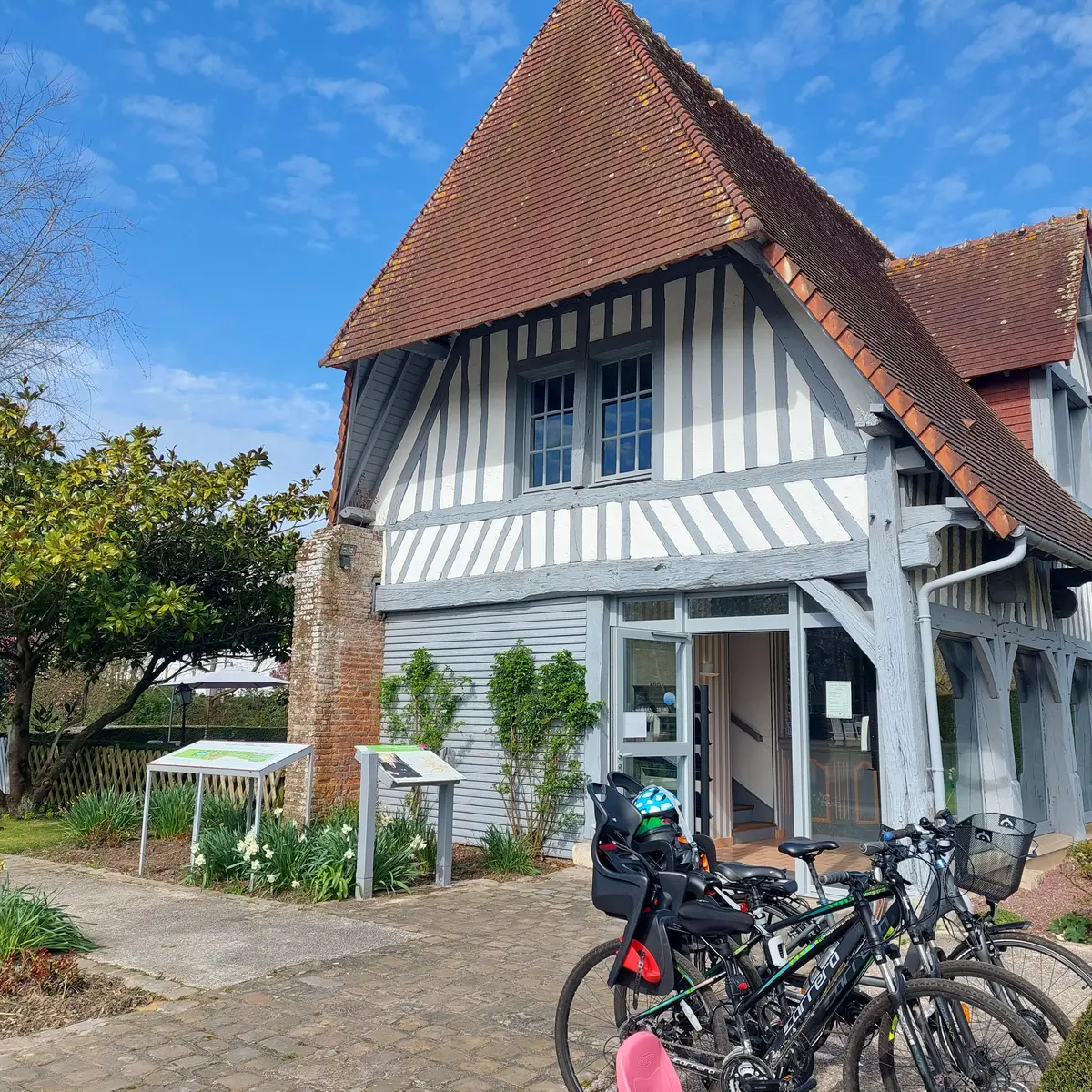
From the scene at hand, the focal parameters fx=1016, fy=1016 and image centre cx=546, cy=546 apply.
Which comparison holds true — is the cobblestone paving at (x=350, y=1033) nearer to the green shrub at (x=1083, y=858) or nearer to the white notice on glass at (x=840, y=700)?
the white notice on glass at (x=840, y=700)

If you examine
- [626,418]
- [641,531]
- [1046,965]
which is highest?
[626,418]

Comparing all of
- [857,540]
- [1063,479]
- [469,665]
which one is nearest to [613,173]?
[857,540]

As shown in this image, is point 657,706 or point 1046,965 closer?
point 1046,965

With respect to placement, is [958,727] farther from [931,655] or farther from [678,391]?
[678,391]

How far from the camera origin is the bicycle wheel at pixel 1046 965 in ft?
12.2

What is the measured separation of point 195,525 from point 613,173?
685cm

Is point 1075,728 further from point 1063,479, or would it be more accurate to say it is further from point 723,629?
point 723,629

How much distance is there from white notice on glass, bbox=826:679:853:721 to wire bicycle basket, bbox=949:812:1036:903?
4079 mm

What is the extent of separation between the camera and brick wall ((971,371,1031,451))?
10.8 meters

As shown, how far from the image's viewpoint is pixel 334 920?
6988mm

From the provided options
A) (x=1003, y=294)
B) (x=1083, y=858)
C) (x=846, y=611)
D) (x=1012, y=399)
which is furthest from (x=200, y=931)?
(x=1003, y=294)

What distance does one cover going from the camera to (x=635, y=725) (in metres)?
9.39

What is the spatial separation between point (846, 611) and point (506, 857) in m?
3.67

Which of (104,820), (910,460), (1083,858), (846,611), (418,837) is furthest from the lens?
(104,820)
